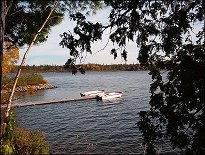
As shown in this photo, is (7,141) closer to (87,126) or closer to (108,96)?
(87,126)

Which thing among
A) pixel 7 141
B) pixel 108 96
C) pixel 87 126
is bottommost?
pixel 87 126

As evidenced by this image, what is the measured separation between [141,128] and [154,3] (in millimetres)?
4243

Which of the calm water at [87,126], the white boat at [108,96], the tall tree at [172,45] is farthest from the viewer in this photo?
the white boat at [108,96]

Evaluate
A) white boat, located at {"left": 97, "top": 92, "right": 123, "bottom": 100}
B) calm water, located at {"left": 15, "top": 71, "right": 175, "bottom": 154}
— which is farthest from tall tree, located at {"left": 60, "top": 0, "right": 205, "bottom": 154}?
white boat, located at {"left": 97, "top": 92, "right": 123, "bottom": 100}

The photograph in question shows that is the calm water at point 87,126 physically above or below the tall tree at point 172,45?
below

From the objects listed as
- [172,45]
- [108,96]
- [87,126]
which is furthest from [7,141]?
[108,96]

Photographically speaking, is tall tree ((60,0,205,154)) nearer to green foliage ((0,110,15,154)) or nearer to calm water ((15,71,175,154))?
green foliage ((0,110,15,154))

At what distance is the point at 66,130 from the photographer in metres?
25.0

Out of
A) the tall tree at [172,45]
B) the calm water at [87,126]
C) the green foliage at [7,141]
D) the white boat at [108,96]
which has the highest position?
the tall tree at [172,45]

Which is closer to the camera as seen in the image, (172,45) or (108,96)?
(172,45)

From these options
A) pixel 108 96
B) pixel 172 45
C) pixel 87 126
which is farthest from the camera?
pixel 108 96

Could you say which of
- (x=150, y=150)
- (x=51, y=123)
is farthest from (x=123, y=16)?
(x=51, y=123)

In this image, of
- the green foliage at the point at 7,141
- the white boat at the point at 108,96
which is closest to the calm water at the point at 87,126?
the white boat at the point at 108,96

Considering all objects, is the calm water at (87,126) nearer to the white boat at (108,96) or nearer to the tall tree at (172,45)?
the white boat at (108,96)
